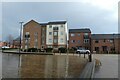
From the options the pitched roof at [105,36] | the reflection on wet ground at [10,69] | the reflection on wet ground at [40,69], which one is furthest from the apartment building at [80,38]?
the reflection on wet ground at [10,69]

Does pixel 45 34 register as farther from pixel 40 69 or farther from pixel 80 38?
pixel 40 69

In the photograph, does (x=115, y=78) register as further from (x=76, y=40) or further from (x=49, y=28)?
(x=49, y=28)

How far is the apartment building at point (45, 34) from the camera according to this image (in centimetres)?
7288

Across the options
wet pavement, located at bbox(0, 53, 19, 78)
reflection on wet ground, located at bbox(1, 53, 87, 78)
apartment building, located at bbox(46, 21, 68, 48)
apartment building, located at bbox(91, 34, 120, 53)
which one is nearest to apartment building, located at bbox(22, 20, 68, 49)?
apartment building, located at bbox(46, 21, 68, 48)

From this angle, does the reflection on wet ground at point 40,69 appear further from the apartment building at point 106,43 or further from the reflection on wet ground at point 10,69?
the apartment building at point 106,43

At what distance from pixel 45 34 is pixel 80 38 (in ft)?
48.7

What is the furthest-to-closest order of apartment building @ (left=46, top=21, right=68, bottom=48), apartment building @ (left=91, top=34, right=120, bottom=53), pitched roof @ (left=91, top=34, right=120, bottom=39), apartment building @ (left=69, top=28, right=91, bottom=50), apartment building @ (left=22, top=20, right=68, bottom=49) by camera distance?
apartment building @ (left=22, top=20, right=68, bottom=49)
apartment building @ (left=46, top=21, right=68, bottom=48)
apartment building @ (left=69, top=28, right=91, bottom=50)
pitched roof @ (left=91, top=34, right=120, bottom=39)
apartment building @ (left=91, top=34, right=120, bottom=53)

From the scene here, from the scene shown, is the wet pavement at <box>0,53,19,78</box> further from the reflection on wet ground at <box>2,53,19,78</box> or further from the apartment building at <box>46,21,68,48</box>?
the apartment building at <box>46,21,68,48</box>

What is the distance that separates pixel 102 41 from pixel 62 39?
15.8m

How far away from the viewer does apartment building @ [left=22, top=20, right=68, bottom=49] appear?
72.9 m

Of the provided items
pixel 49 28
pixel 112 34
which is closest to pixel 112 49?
pixel 112 34

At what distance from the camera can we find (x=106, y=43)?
64188 mm

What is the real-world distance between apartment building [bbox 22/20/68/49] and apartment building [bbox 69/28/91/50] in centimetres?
315

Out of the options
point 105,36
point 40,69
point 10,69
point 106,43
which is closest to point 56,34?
point 105,36
